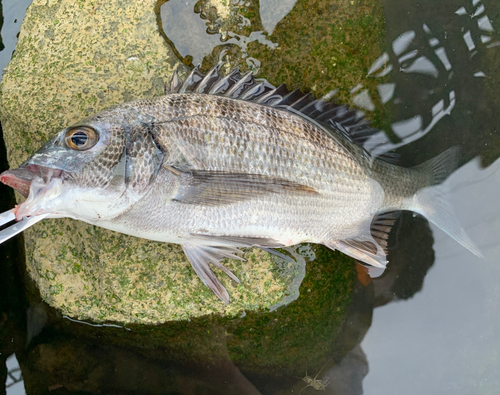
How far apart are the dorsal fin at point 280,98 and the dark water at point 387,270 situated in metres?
0.31

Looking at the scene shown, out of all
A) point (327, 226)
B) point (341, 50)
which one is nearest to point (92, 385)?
point (327, 226)

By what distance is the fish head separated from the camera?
1.83 m

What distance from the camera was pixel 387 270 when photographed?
3.00 meters

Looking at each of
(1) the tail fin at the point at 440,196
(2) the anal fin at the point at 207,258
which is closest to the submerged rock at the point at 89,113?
(2) the anal fin at the point at 207,258

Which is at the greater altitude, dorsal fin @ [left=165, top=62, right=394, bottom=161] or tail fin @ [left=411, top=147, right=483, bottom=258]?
dorsal fin @ [left=165, top=62, right=394, bottom=161]

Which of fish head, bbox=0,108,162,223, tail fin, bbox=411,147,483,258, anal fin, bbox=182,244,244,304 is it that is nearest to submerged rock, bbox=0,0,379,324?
anal fin, bbox=182,244,244,304

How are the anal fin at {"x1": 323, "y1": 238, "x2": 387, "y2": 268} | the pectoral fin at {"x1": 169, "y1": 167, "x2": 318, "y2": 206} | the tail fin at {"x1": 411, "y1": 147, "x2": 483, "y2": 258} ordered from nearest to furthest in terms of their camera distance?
the pectoral fin at {"x1": 169, "y1": 167, "x2": 318, "y2": 206}
the anal fin at {"x1": 323, "y1": 238, "x2": 387, "y2": 268}
the tail fin at {"x1": 411, "y1": 147, "x2": 483, "y2": 258}

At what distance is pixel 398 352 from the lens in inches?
120

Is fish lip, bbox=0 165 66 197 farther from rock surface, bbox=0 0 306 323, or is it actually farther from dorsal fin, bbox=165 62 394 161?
dorsal fin, bbox=165 62 394 161

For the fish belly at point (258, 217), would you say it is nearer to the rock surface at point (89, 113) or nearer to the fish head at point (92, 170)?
the fish head at point (92, 170)

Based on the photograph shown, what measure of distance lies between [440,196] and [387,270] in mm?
752

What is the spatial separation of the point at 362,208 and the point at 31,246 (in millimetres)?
2452

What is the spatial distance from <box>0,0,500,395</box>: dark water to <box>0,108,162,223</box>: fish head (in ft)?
3.39

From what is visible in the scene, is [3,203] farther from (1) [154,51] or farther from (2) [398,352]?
(2) [398,352]
